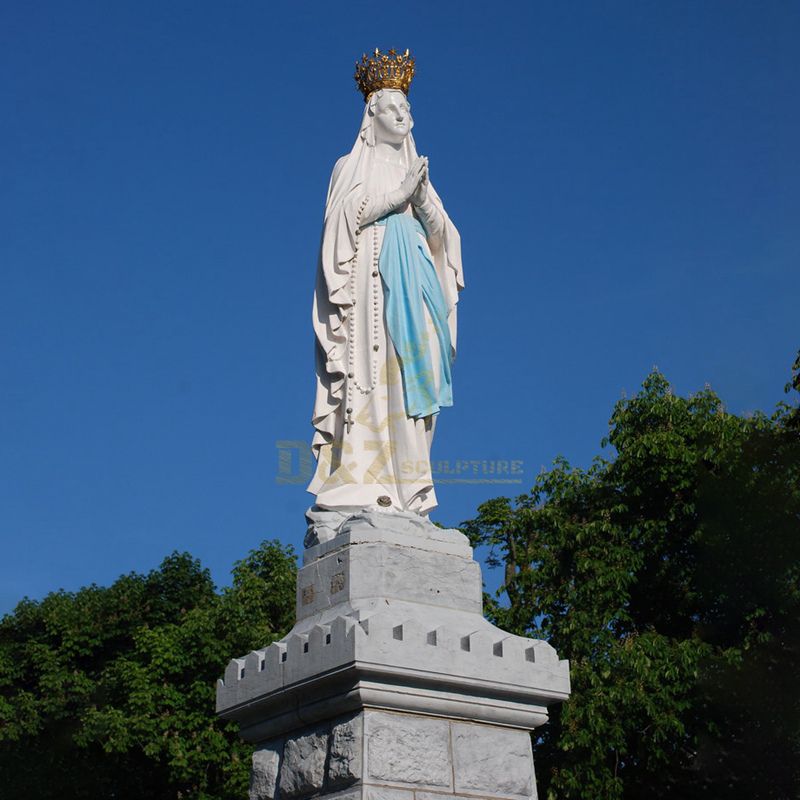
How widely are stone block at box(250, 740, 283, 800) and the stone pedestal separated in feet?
0.04

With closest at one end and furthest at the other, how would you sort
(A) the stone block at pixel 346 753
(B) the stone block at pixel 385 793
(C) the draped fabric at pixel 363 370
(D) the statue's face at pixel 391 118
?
(B) the stone block at pixel 385 793, (A) the stone block at pixel 346 753, (C) the draped fabric at pixel 363 370, (D) the statue's face at pixel 391 118

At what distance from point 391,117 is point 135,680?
17.8 m

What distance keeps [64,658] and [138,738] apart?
7.20 metres

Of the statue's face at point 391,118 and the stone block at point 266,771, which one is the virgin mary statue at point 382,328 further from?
the stone block at point 266,771

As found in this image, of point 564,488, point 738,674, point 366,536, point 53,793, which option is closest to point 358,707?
point 366,536

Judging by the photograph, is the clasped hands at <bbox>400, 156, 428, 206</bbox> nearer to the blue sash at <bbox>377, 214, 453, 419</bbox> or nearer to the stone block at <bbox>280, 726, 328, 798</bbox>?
the blue sash at <bbox>377, 214, 453, 419</bbox>

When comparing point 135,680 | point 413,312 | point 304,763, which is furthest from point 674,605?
point 304,763

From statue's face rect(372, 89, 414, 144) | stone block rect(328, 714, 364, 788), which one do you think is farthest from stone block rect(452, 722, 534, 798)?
statue's face rect(372, 89, 414, 144)

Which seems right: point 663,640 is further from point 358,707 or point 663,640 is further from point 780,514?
point 358,707

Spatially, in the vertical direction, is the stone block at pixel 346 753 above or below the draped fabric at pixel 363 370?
below

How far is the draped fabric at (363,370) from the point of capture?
8.97 meters

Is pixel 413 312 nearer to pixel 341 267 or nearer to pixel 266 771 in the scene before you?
pixel 341 267

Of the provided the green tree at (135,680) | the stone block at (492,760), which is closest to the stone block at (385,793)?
the stone block at (492,760)

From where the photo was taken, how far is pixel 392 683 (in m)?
7.30
